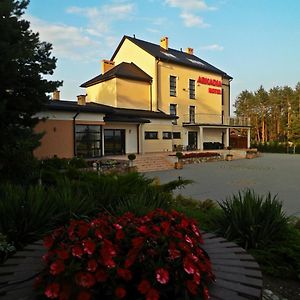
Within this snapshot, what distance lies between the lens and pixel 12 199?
4.21 meters

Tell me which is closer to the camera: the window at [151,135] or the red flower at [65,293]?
the red flower at [65,293]

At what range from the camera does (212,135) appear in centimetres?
4150

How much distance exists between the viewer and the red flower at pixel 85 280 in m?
1.99

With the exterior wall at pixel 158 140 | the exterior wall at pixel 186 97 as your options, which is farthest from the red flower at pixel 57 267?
Result: the exterior wall at pixel 186 97

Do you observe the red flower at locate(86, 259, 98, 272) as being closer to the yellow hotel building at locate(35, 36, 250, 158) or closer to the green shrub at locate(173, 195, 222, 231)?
the green shrub at locate(173, 195, 222, 231)

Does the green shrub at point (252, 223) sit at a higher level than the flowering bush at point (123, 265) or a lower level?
lower

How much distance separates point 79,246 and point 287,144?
172 ft

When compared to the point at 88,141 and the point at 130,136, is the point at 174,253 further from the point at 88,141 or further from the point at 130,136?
the point at 130,136

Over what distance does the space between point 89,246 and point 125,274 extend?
11.5 inches

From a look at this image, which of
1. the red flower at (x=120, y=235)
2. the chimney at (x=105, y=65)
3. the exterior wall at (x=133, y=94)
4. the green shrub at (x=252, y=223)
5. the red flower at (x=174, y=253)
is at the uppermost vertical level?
the chimney at (x=105, y=65)

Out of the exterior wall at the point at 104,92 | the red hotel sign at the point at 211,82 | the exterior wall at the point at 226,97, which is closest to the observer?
the exterior wall at the point at 104,92

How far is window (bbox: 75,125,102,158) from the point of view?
81.9 feet

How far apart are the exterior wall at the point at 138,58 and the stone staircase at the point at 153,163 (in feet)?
41.0

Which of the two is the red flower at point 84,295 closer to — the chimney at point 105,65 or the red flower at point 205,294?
the red flower at point 205,294
